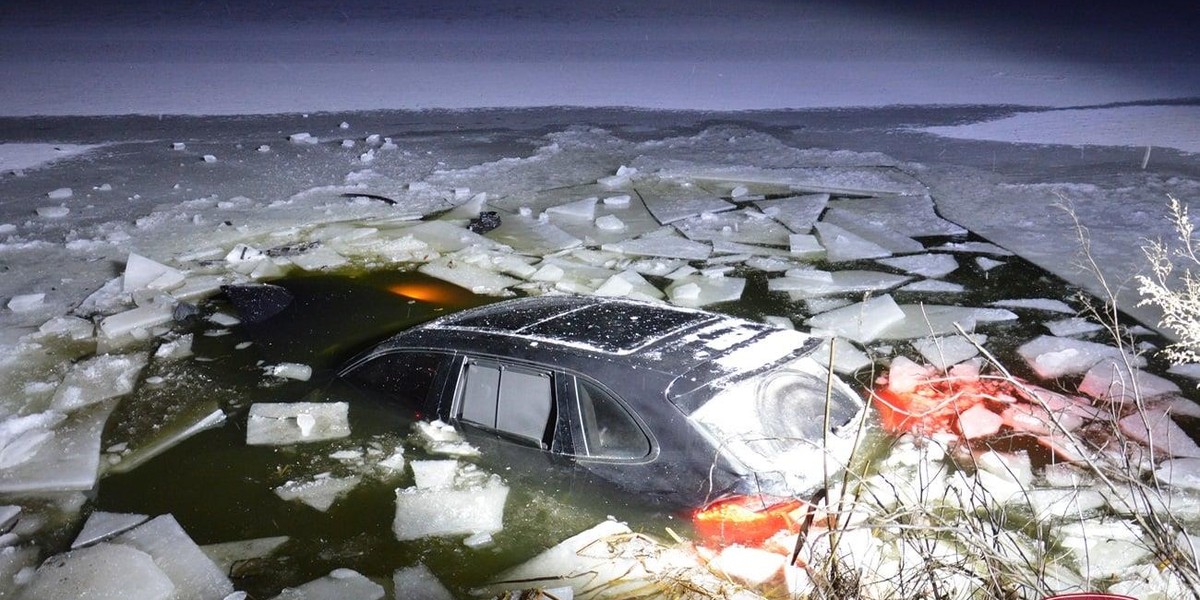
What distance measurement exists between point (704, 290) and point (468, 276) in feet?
7.75

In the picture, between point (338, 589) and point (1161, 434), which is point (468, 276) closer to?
Result: point (338, 589)

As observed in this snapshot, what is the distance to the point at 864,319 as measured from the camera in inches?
290

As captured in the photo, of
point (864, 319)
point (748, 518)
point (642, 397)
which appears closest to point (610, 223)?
point (864, 319)

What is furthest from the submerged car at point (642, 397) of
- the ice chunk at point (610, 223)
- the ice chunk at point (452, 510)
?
the ice chunk at point (610, 223)

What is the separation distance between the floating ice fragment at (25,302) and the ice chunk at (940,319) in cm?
773

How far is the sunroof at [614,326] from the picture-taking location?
4.90 meters

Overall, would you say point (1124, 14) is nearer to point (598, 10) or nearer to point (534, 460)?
point (598, 10)

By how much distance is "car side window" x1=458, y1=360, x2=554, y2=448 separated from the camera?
4.87 m

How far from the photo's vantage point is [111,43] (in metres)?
24.2

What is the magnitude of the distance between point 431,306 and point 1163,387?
5938 mm

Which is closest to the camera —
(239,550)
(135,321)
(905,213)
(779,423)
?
(779,423)

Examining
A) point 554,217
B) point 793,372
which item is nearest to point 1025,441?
point 793,372

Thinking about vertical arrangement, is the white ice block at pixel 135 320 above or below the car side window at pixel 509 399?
below

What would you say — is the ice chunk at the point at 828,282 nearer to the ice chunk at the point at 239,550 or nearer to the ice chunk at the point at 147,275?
the ice chunk at the point at 239,550
